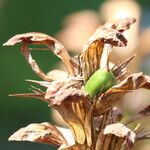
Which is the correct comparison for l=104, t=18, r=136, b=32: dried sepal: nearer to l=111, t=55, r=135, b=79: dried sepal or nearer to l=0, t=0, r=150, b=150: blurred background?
l=111, t=55, r=135, b=79: dried sepal

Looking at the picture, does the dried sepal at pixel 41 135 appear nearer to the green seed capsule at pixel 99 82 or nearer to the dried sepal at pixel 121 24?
the green seed capsule at pixel 99 82

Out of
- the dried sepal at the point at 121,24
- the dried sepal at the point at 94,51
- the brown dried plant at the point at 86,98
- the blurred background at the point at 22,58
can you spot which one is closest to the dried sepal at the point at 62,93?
the brown dried plant at the point at 86,98

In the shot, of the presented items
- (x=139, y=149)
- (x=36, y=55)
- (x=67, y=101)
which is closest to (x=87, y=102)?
(x=67, y=101)

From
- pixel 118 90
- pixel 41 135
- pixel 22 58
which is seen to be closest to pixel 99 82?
pixel 118 90

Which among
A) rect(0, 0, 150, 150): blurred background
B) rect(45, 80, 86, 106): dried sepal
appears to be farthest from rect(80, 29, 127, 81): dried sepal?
rect(0, 0, 150, 150): blurred background

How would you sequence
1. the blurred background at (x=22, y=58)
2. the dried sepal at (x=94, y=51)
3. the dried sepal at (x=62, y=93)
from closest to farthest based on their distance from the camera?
the dried sepal at (x=62, y=93)
the dried sepal at (x=94, y=51)
the blurred background at (x=22, y=58)

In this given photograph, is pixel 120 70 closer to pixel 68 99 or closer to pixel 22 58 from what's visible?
pixel 68 99
